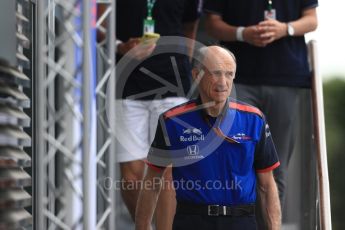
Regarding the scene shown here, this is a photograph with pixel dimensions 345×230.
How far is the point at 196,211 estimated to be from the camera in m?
4.56

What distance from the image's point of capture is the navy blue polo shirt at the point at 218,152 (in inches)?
179

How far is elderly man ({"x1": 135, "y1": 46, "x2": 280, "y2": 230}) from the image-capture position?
14.9 ft

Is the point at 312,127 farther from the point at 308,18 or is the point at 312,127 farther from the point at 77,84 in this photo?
the point at 77,84

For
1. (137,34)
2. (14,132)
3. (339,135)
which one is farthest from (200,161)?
(339,135)

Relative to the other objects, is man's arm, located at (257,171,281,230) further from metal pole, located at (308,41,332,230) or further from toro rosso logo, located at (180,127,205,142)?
metal pole, located at (308,41,332,230)

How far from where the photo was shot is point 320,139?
545 centimetres

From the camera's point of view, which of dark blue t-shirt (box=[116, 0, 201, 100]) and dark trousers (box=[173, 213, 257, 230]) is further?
dark blue t-shirt (box=[116, 0, 201, 100])

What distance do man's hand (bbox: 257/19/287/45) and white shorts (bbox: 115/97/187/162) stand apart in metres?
0.63

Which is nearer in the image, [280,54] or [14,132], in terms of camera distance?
[14,132]

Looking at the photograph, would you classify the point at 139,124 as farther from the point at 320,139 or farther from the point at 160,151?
the point at 320,139

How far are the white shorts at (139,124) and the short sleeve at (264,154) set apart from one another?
100 centimetres

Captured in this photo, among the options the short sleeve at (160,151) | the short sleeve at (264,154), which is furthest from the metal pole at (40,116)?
the short sleeve at (264,154)

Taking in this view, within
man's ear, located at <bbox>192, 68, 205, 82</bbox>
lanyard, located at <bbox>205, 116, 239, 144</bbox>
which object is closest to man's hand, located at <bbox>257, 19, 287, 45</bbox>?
man's ear, located at <bbox>192, 68, 205, 82</bbox>

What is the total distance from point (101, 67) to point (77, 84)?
2.59 ft
